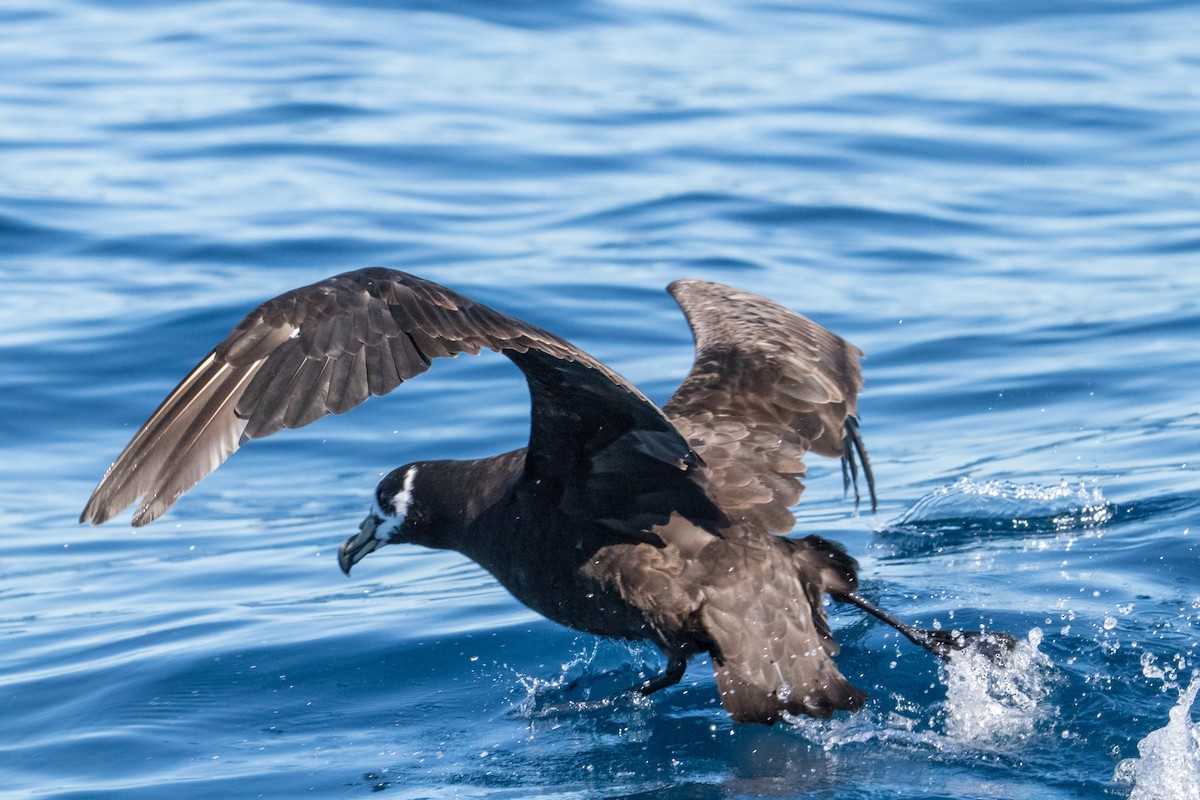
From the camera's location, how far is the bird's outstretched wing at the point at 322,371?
16.2 feet

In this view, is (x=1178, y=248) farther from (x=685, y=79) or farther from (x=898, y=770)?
(x=898, y=770)

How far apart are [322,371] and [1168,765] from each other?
2906 mm

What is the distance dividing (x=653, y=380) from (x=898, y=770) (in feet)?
17.3

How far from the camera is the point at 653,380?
412 inches

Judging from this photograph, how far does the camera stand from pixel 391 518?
6984 millimetres

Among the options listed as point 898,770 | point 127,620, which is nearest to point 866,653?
point 898,770

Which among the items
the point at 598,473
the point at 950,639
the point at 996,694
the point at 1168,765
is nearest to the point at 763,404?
the point at 598,473

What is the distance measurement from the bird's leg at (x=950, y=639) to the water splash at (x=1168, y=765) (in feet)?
2.46

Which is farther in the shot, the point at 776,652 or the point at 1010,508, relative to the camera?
the point at 1010,508

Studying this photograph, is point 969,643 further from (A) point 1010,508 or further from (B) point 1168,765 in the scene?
(A) point 1010,508

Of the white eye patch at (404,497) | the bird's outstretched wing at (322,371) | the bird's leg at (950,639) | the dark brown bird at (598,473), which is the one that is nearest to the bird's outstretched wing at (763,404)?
the dark brown bird at (598,473)

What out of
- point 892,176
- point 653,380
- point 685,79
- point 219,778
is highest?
Answer: point 685,79

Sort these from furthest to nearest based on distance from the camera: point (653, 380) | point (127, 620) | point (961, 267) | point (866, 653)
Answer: point (961, 267) < point (653, 380) < point (127, 620) < point (866, 653)

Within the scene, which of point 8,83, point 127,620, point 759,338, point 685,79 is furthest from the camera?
point 685,79
